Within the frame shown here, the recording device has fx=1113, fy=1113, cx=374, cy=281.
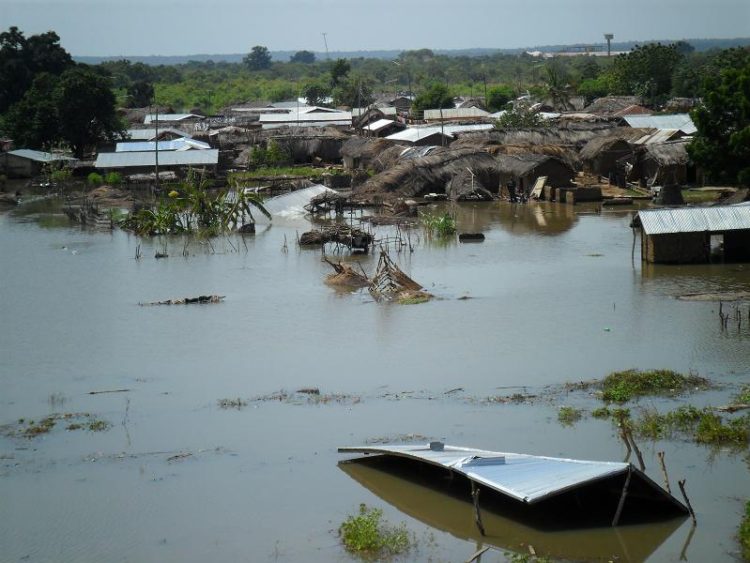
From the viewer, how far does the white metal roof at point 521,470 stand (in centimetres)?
824

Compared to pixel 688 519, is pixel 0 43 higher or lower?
higher

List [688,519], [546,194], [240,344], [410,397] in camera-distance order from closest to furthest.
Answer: [688,519] → [410,397] → [240,344] → [546,194]

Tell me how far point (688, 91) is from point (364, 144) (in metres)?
16.3

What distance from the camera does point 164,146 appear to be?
3594 centimetres

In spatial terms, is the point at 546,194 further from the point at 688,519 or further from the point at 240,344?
the point at 688,519

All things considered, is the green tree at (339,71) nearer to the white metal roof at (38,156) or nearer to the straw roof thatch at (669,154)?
the white metal roof at (38,156)

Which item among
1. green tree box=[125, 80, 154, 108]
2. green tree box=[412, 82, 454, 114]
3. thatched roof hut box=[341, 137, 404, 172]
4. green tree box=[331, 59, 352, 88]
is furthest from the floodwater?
green tree box=[331, 59, 352, 88]

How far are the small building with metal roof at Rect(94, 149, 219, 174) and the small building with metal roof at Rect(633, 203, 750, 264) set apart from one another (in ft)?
58.6

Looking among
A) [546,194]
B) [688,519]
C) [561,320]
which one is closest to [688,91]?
[546,194]

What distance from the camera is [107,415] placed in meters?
11.9

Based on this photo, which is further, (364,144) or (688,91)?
(688,91)

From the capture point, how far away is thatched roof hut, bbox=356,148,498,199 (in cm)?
2816

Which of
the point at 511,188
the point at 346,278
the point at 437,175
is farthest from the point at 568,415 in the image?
the point at 437,175

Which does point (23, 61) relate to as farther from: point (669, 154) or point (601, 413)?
point (601, 413)
